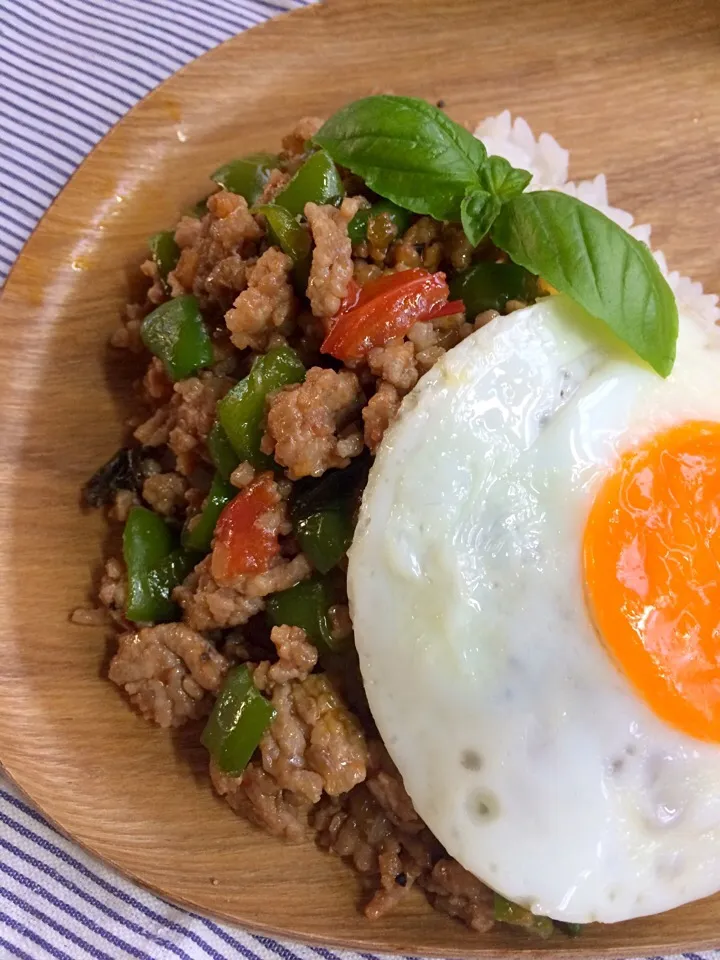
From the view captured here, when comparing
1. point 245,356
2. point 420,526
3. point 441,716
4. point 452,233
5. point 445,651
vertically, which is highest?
point 452,233

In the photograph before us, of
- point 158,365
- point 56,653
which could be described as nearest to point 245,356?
point 158,365

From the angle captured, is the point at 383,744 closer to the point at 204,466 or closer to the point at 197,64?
the point at 204,466

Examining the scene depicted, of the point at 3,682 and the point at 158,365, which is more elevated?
the point at 158,365

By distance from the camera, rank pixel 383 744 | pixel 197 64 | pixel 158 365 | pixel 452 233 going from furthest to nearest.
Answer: pixel 197 64 < pixel 158 365 < pixel 452 233 < pixel 383 744

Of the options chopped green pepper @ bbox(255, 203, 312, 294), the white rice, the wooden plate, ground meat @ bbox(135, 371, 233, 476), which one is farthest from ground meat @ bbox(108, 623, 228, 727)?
the white rice

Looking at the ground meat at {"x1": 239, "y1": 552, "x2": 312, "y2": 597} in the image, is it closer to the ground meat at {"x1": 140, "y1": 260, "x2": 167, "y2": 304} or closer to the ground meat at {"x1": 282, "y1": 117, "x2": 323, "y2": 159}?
the ground meat at {"x1": 140, "y1": 260, "x2": 167, "y2": 304}

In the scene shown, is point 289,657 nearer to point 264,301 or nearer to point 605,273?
point 264,301

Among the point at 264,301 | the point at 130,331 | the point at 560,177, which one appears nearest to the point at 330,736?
the point at 264,301
